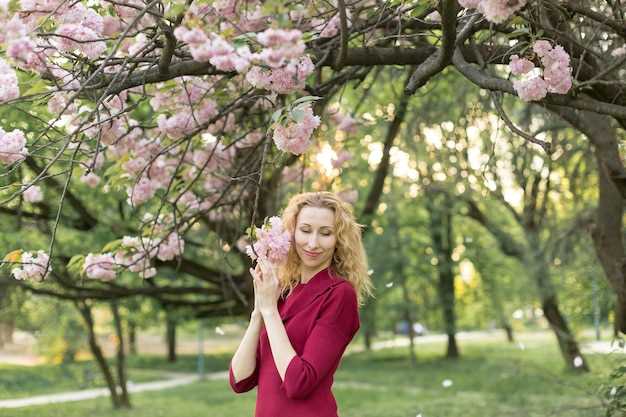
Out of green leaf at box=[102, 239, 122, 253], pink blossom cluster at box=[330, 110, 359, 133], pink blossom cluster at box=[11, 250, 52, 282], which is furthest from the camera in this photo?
pink blossom cluster at box=[330, 110, 359, 133]

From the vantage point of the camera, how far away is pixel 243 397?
13.4 meters

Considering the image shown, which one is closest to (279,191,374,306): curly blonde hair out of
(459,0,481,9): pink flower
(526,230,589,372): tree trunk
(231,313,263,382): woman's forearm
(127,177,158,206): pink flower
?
(231,313,263,382): woman's forearm

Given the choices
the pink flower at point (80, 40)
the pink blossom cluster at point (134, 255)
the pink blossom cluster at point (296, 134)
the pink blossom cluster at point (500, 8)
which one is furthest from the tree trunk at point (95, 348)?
the pink blossom cluster at point (500, 8)

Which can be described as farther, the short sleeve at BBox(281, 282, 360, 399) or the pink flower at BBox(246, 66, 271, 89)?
the pink flower at BBox(246, 66, 271, 89)

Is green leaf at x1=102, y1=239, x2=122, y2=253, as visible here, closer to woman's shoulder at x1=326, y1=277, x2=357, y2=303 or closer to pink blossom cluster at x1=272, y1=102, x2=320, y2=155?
pink blossom cluster at x1=272, y1=102, x2=320, y2=155

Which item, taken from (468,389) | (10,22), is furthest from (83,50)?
(468,389)

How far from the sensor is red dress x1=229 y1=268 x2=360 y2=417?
2496 millimetres

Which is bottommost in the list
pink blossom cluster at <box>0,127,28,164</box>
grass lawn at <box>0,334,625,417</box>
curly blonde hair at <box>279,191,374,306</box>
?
grass lawn at <box>0,334,625,417</box>

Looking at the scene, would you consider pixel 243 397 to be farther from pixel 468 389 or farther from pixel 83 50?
pixel 83 50

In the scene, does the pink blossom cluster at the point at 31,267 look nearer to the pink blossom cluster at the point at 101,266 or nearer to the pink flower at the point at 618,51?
the pink blossom cluster at the point at 101,266

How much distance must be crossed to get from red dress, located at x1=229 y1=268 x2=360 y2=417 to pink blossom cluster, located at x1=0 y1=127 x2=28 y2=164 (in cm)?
128

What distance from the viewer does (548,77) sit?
3105 millimetres

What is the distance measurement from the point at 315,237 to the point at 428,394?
1082 centimetres

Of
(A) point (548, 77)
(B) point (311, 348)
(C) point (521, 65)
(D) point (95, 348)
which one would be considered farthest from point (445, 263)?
(B) point (311, 348)
